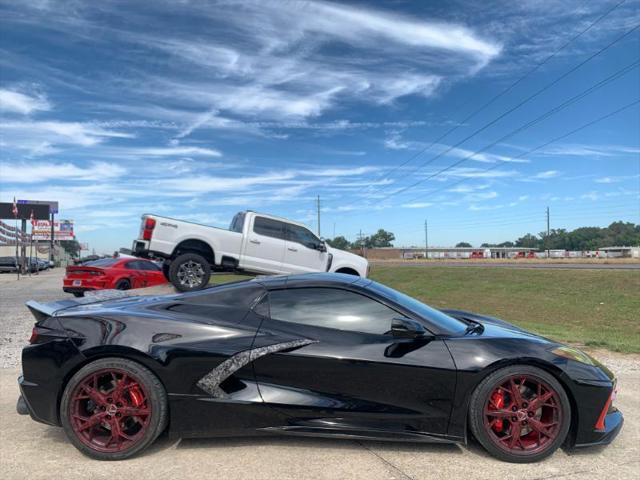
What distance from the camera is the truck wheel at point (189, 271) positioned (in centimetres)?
1129

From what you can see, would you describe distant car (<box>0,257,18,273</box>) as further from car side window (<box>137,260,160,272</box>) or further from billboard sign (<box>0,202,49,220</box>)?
car side window (<box>137,260,160,272</box>)

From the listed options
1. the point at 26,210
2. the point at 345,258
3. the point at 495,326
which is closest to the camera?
the point at 495,326

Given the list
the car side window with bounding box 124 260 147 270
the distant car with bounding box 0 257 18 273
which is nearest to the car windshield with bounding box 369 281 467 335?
the car side window with bounding box 124 260 147 270

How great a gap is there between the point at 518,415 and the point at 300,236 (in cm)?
951

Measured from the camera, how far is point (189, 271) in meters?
11.5

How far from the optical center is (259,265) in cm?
1237

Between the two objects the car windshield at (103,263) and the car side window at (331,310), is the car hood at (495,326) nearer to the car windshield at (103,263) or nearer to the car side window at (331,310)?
the car side window at (331,310)

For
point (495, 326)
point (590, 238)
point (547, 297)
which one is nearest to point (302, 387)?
point (495, 326)

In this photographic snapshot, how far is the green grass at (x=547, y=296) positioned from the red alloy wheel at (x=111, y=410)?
6914 mm

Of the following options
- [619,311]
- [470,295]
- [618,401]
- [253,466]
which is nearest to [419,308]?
[253,466]

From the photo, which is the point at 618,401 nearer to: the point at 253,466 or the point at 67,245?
the point at 253,466

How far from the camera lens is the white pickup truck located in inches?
454

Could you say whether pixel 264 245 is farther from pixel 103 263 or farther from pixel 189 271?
pixel 103 263

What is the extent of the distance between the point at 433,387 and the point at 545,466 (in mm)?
921
